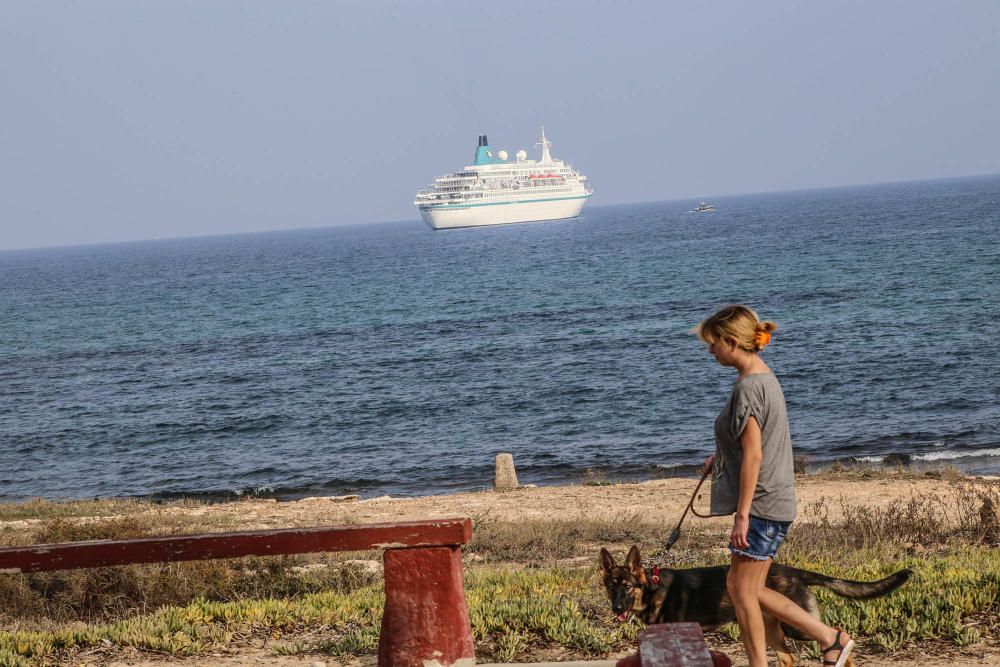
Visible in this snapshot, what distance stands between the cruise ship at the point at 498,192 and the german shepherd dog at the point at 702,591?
5799 inches

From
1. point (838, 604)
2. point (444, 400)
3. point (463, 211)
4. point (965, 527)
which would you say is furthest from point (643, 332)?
point (463, 211)

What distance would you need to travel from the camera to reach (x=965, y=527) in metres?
8.67

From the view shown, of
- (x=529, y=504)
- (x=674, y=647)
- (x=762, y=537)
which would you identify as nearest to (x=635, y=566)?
(x=762, y=537)

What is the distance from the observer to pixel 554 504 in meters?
13.8

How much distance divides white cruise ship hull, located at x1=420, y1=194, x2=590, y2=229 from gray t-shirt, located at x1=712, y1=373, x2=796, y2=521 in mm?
149055

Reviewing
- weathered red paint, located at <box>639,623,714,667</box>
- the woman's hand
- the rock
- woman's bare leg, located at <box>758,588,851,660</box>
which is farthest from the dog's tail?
the rock

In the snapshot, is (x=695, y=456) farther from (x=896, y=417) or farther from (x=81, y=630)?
(x=81, y=630)

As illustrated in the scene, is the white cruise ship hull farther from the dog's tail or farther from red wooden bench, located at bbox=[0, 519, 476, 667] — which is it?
the dog's tail

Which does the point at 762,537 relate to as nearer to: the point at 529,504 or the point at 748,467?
the point at 748,467

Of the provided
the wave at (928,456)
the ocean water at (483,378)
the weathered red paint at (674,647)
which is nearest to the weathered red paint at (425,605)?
the weathered red paint at (674,647)

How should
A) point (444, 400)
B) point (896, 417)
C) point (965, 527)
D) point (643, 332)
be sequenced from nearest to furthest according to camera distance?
point (965, 527), point (896, 417), point (444, 400), point (643, 332)

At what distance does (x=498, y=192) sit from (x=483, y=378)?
408 feet

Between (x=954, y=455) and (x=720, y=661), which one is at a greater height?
(x=720, y=661)

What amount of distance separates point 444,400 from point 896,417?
10.8 meters
